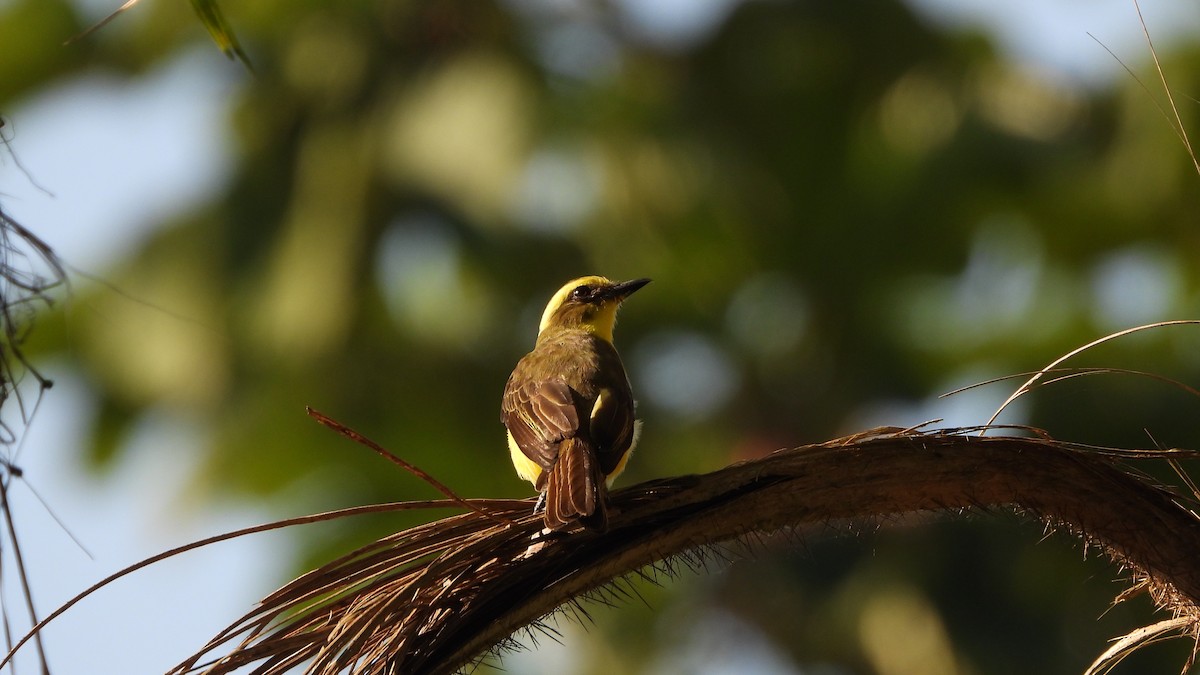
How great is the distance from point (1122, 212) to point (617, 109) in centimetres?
832

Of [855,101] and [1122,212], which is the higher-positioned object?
[855,101]

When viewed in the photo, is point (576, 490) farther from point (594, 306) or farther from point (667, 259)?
point (667, 259)

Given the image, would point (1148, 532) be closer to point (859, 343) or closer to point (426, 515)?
point (426, 515)

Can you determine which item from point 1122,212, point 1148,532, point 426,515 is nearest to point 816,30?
point 1122,212

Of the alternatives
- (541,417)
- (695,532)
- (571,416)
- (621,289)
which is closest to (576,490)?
(695,532)

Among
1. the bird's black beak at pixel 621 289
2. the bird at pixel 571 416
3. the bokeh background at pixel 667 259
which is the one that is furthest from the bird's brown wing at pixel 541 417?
the bokeh background at pixel 667 259

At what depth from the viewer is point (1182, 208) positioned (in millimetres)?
21797

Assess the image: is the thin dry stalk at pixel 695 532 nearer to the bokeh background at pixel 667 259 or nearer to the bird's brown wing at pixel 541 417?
the bird's brown wing at pixel 541 417

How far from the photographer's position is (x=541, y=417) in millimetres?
5516

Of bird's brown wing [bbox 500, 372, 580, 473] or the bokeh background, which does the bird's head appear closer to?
bird's brown wing [bbox 500, 372, 580, 473]

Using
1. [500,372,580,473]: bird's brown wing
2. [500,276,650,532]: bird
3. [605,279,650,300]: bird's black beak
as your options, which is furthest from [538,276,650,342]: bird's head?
[500,372,580,473]: bird's brown wing

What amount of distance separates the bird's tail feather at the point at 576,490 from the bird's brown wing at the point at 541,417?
89 millimetres

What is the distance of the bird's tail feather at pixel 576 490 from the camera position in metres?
3.27

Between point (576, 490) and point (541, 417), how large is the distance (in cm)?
160
